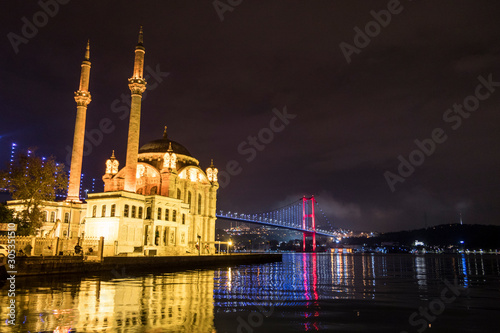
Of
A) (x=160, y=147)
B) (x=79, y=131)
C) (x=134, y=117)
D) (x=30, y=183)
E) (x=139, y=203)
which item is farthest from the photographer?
(x=160, y=147)

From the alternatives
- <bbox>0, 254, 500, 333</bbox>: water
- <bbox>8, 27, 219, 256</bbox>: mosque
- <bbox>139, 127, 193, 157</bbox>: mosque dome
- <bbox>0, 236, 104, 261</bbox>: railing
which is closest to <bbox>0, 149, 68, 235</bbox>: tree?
<bbox>8, 27, 219, 256</bbox>: mosque

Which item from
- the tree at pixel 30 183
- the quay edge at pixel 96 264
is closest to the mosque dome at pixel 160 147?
the quay edge at pixel 96 264

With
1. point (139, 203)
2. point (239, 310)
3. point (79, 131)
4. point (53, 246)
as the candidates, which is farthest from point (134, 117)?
point (239, 310)

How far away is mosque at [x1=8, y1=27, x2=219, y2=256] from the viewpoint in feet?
149

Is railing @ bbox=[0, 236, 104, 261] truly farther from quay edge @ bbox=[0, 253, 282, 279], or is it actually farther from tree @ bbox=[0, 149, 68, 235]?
tree @ bbox=[0, 149, 68, 235]

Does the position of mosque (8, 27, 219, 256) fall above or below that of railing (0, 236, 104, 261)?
above

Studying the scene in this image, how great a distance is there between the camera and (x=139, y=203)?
47.7 meters

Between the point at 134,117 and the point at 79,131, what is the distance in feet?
28.1

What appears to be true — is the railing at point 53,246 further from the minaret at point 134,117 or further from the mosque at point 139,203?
the minaret at point 134,117

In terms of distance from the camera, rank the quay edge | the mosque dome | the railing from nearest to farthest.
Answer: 1. the quay edge
2. the railing
3. the mosque dome

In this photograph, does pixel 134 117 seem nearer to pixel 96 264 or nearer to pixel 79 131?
pixel 79 131

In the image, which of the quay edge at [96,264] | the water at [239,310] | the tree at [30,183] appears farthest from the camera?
the tree at [30,183]

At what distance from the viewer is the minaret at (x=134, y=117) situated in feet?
156

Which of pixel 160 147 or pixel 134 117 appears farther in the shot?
pixel 160 147
